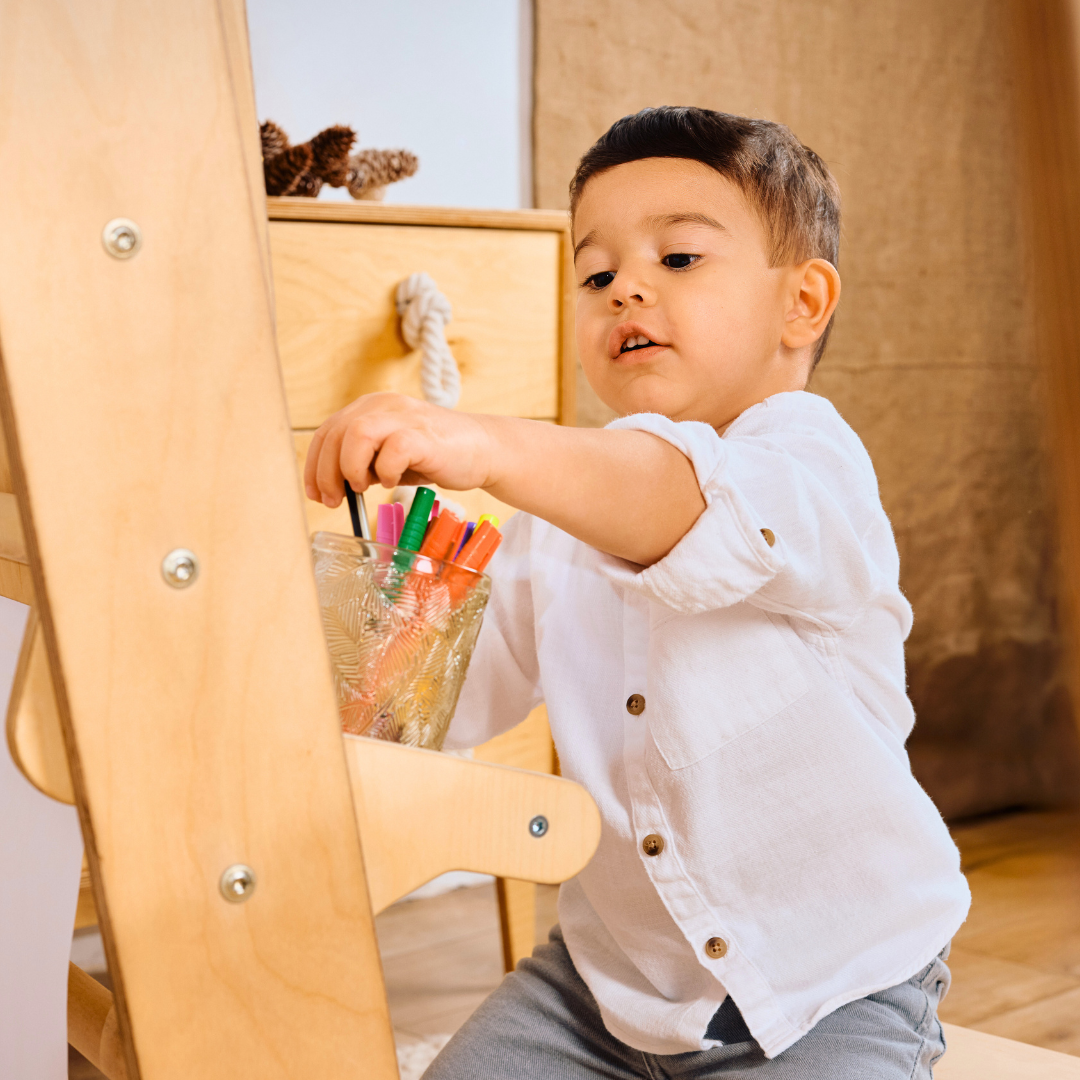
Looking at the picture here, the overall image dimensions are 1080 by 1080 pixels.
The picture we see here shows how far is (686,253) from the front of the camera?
2.21ft

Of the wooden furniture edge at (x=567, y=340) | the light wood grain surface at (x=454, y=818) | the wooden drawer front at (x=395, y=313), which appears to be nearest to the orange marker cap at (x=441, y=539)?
the light wood grain surface at (x=454, y=818)

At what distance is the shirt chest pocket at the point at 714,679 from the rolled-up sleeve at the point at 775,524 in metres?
0.04

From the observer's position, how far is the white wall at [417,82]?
140 cm

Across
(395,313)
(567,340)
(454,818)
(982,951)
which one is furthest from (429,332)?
(982,951)

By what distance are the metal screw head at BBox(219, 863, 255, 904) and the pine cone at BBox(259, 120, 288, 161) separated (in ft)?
2.90

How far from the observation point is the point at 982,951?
1.41 meters

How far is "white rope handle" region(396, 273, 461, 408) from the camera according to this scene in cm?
104

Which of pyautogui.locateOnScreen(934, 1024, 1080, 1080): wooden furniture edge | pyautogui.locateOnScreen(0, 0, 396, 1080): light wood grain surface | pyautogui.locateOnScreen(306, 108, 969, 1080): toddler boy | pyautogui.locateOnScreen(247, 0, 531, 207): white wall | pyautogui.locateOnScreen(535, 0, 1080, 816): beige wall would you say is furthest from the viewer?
pyautogui.locateOnScreen(535, 0, 1080, 816): beige wall

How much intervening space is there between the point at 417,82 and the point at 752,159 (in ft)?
2.95

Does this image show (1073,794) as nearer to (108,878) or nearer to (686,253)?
(686,253)

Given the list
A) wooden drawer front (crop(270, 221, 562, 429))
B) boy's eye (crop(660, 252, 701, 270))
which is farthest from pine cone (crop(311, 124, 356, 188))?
boy's eye (crop(660, 252, 701, 270))

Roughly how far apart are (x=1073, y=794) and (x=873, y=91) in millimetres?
1191

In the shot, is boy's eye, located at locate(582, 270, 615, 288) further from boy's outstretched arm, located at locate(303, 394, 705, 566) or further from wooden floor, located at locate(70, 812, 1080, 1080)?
wooden floor, located at locate(70, 812, 1080, 1080)

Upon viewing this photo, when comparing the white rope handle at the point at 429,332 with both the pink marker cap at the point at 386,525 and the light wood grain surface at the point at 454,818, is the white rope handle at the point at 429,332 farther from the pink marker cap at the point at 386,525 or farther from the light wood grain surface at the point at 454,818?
the light wood grain surface at the point at 454,818
